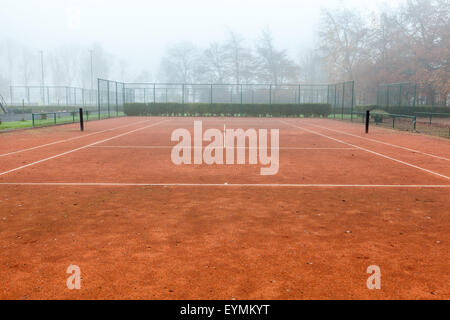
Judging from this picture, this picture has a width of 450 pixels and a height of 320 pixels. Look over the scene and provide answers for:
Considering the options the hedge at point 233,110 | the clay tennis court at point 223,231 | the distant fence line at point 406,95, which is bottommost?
the clay tennis court at point 223,231

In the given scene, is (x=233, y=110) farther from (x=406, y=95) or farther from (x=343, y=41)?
(x=343, y=41)

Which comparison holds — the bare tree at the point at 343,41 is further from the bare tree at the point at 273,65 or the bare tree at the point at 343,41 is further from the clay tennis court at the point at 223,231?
the clay tennis court at the point at 223,231

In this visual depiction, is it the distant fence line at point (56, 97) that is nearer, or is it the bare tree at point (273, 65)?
the distant fence line at point (56, 97)

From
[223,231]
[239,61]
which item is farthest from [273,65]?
[223,231]

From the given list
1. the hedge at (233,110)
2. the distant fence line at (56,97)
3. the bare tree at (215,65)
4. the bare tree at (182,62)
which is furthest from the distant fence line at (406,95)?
the bare tree at (182,62)

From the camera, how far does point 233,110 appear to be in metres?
40.0

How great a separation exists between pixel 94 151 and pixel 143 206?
7112mm

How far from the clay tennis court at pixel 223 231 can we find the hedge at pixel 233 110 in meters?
30.3

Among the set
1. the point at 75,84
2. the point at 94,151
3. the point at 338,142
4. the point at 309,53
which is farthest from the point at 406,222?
the point at 75,84

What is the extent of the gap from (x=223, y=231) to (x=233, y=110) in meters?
35.5

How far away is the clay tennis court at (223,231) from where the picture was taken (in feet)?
11.4

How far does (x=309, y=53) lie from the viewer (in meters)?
101

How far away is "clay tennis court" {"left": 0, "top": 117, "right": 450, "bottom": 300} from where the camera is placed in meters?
3.48
